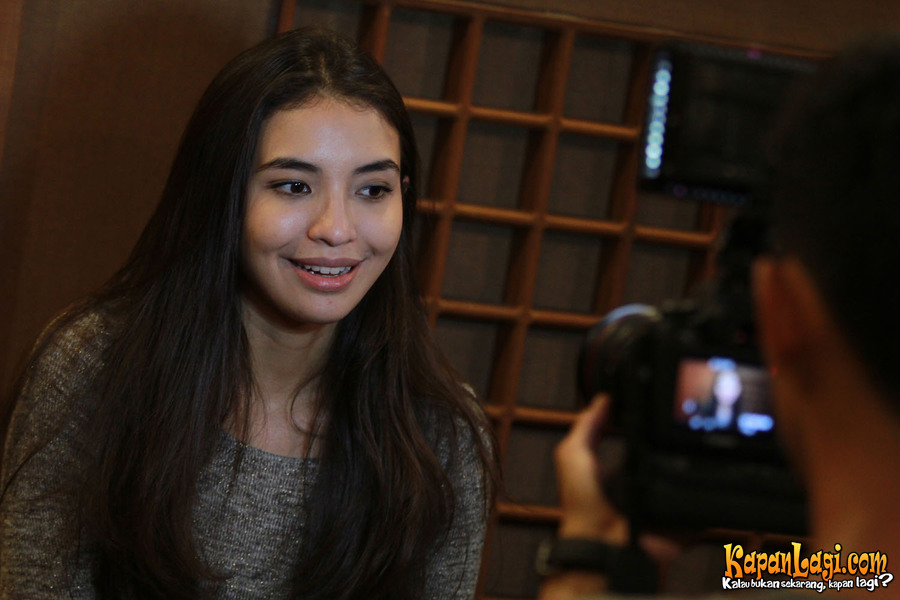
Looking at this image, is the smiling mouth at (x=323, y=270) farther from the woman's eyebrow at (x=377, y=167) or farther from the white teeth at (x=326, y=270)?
the woman's eyebrow at (x=377, y=167)

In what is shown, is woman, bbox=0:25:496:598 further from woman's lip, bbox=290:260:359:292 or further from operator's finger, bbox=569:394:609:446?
operator's finger, bbox=569:394:609:446

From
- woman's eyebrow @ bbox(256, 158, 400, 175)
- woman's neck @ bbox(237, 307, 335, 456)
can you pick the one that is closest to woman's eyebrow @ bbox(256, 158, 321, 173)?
A: woman's eyebrow @ bbox(256, 158, 400, 175)

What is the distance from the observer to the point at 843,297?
1.83 feet

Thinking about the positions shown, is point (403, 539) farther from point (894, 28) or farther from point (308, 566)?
point (894, 28)

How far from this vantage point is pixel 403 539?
1597mm

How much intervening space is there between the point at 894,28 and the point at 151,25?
6.00 feet

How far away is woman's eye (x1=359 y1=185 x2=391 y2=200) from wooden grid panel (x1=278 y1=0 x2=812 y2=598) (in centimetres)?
69

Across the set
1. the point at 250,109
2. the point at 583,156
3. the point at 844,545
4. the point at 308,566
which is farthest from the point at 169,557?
the point at 583,156

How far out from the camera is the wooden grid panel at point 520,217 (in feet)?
7.51

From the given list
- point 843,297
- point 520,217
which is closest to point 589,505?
point 843,297

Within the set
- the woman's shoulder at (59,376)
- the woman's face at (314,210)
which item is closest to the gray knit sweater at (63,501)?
the woman's shoulder at (59,376)

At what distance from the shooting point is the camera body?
2.86 feet

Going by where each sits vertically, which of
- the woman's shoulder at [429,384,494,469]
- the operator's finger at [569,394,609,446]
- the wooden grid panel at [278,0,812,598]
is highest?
the wooden grid panel at [278,0,812,598]

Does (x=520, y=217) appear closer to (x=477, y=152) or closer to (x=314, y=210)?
(x=477, y=152)
